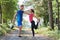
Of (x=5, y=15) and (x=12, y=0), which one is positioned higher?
(x=12, y=0)

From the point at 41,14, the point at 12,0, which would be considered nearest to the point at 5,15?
the point at 12,0

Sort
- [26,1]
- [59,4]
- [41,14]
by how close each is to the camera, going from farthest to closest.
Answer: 1. [26,1]
2. [41,14]
3. [59,4]

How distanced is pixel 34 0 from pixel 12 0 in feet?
18.7

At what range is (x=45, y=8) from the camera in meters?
32.2

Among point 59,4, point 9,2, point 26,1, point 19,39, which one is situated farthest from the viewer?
point 26,1

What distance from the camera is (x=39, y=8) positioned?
109 feet

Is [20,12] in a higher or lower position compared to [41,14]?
higher

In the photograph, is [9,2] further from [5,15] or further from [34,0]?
[34,0]

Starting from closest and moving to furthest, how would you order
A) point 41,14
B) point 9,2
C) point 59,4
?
point 59,4 → point 9,2 → point 41,14

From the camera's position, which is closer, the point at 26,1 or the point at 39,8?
→ the point at 39,8

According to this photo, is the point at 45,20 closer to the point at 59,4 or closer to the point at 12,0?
the point at 12,0

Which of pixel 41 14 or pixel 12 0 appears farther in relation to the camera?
pixel 41 14

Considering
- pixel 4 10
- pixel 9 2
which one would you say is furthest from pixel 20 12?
pixel 4 10

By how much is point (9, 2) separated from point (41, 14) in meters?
6.62
